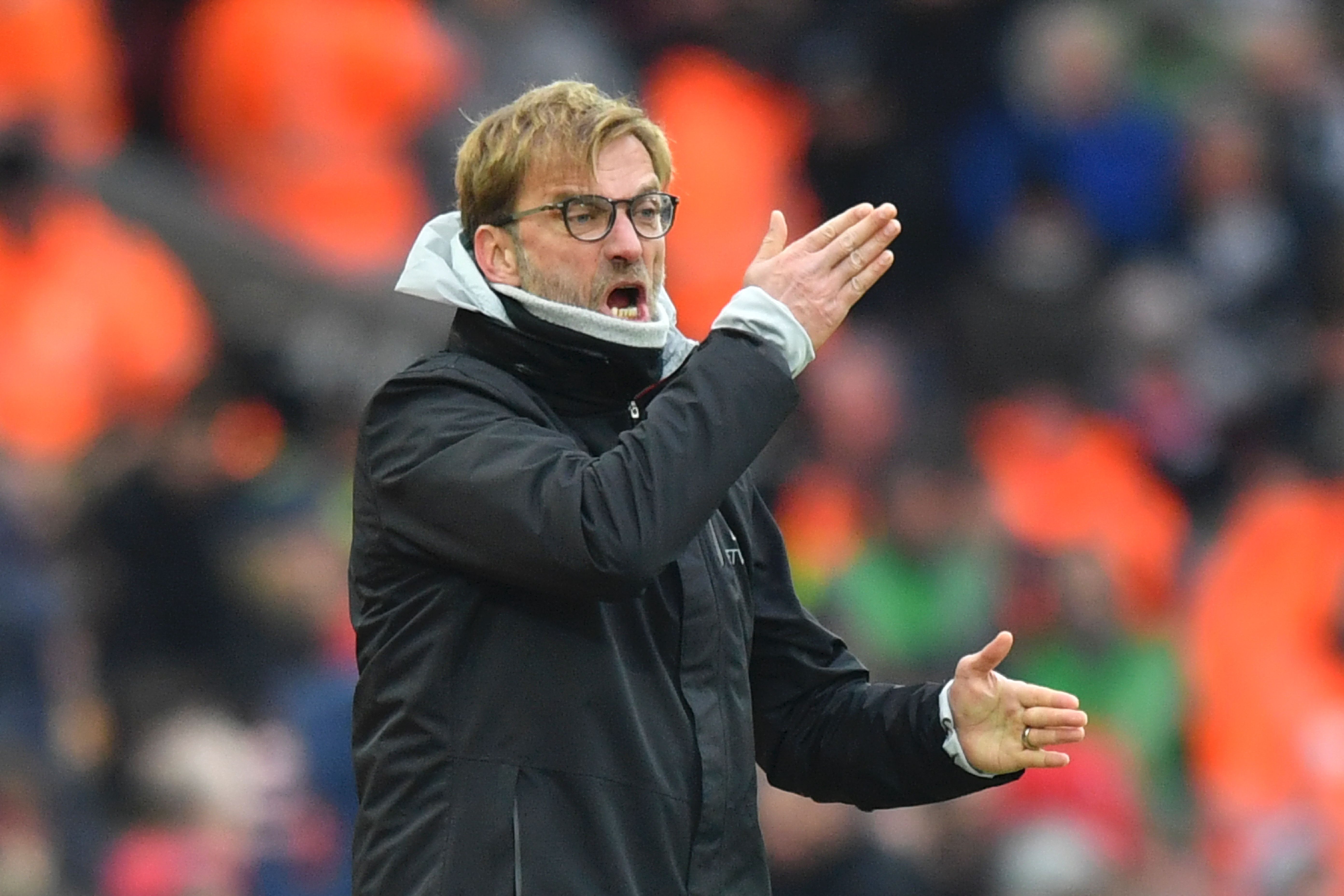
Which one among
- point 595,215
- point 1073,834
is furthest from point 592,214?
point 1073,834

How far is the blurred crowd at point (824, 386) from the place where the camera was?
660 centimetres

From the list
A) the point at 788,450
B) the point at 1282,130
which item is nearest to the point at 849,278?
the point at 788,450

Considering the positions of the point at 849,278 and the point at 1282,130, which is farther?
the point at 1282,130

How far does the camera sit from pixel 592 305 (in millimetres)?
3143

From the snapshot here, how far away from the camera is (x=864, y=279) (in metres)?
3.12

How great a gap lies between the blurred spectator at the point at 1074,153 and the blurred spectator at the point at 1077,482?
1033 mm

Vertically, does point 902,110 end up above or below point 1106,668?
above

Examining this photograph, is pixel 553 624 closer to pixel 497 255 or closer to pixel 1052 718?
pixel 497 255

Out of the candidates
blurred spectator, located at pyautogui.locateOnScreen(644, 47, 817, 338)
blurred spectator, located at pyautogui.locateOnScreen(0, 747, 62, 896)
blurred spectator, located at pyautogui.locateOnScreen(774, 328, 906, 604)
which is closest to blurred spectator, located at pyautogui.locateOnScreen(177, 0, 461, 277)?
blurred spectator, located at pyautogui.locateOnScreen(644, 47, 817, 338)

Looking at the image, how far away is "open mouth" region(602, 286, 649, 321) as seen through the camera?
317 centimetres

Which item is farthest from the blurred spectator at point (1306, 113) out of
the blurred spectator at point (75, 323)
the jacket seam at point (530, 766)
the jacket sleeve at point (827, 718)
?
the jacket seam at point (530, 766)

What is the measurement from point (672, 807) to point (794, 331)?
63 cm

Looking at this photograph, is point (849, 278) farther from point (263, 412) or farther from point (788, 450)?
point (788, 450)

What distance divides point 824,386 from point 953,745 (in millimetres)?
5380
